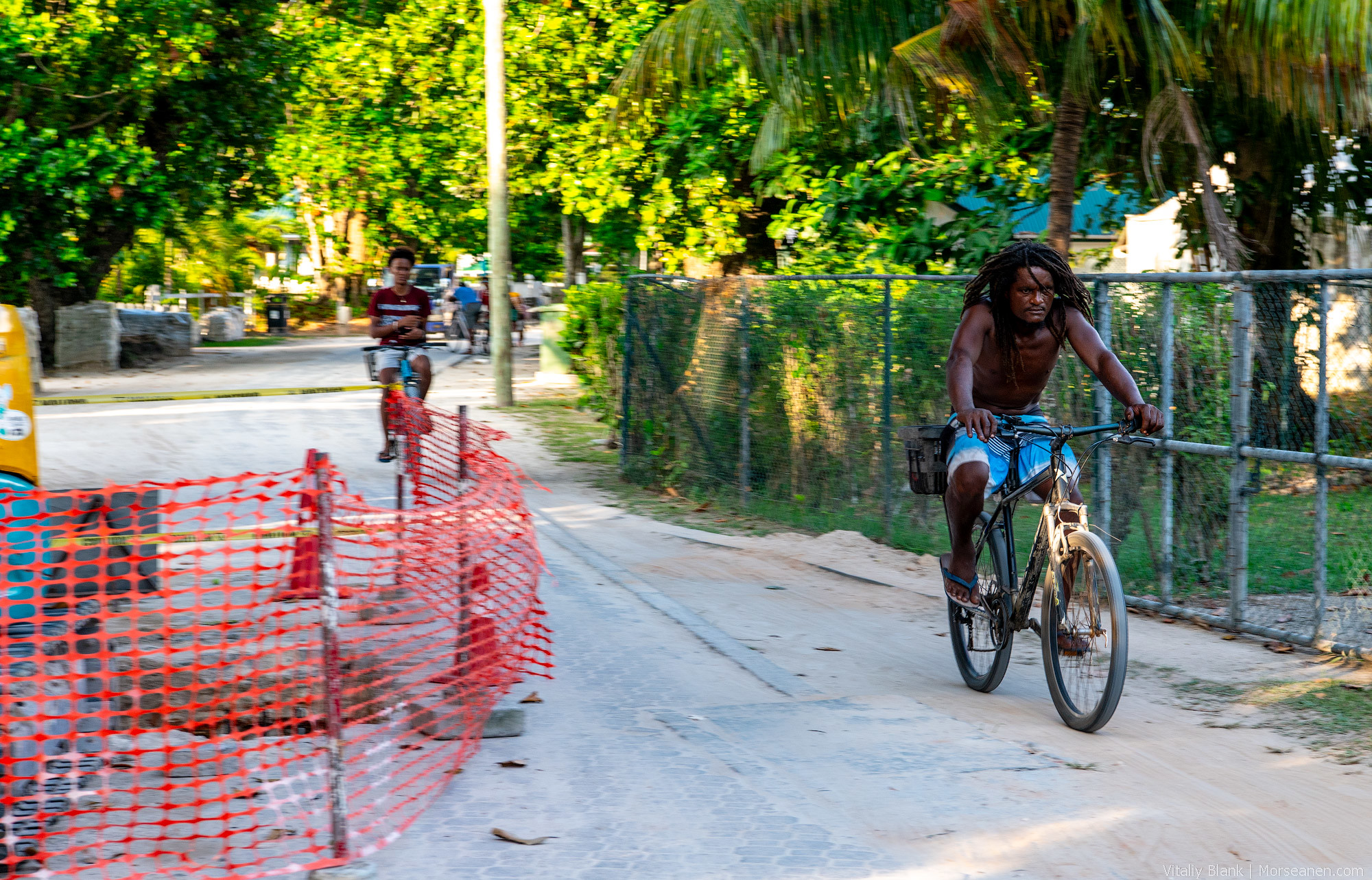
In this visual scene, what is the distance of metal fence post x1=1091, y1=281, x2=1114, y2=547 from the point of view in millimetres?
8047

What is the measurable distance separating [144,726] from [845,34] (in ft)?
23.0

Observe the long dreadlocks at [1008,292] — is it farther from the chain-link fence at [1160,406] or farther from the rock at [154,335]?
the rock at [154,335]

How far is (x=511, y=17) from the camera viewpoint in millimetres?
Answer: 22297

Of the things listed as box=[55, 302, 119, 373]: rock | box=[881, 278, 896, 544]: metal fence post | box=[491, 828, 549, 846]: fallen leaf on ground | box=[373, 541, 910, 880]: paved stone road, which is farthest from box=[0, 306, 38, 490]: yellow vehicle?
box=[55, 302, 119, 373]: rock

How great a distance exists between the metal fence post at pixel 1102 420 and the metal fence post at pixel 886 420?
204 cm

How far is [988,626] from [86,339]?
23.8 m

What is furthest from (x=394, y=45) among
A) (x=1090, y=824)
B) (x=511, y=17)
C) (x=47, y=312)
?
(x=1090, y=824)

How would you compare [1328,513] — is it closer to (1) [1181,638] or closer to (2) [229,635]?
(1) [1181,638]

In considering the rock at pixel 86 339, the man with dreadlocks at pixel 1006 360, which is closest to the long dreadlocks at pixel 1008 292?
the man with dreadlocks at pixel 1006 360

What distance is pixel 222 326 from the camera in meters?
38.5

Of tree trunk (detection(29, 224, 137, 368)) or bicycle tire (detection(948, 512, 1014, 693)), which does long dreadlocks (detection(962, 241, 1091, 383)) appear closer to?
bicycle tire (detection(948, 512, 1014, 693))

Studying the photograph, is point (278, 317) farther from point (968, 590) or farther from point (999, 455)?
point (999, 455)

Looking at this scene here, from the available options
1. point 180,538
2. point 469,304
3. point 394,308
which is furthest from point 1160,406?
point 469,304

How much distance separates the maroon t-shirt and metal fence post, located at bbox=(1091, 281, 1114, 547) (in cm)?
691
